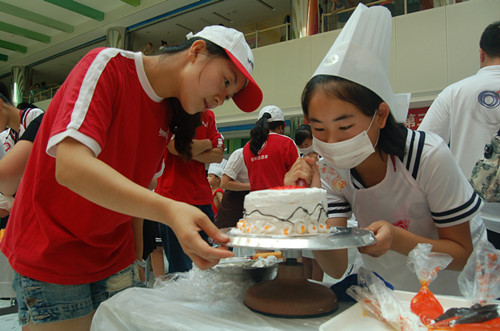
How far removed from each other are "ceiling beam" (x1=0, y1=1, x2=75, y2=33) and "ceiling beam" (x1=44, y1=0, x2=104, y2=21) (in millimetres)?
1292

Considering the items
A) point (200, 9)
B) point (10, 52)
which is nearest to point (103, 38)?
point (200, 9)

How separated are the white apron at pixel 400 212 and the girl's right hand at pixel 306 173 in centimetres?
14

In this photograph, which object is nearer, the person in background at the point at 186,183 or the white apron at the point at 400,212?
the white apron at the point at 400,212

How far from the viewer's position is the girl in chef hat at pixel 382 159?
3.54 ft

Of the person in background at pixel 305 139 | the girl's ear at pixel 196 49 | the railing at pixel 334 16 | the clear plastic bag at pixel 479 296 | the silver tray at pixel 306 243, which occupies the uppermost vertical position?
the railing at pixel 334 16

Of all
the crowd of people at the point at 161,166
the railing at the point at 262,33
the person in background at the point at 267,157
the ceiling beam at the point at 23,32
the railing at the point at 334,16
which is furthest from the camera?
the ceiling beam at the point at 23,32

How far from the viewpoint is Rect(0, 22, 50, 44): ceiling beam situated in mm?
10355

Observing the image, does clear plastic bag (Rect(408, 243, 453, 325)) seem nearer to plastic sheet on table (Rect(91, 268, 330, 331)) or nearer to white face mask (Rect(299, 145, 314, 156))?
plastic sheet on table (Rect(91, 268, 330, 331))

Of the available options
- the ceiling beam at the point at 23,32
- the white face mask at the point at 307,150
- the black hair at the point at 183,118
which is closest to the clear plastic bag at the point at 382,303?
the black hair at the point at 183,118

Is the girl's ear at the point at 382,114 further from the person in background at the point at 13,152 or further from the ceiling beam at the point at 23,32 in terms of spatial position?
the ceiling beam at the point at 23,32

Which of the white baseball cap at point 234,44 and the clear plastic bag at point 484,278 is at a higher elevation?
the white baseball cap at point 234,44

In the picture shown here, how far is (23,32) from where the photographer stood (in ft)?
35.4

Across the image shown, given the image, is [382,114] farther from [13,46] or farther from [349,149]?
[13,46]

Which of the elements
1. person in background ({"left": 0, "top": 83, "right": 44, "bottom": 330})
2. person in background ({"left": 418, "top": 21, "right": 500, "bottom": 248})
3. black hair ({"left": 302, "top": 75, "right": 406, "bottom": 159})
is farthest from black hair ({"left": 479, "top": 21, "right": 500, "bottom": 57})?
person in background ({"left": 0, "top": 83, "right": 44, "bottom": 330})
